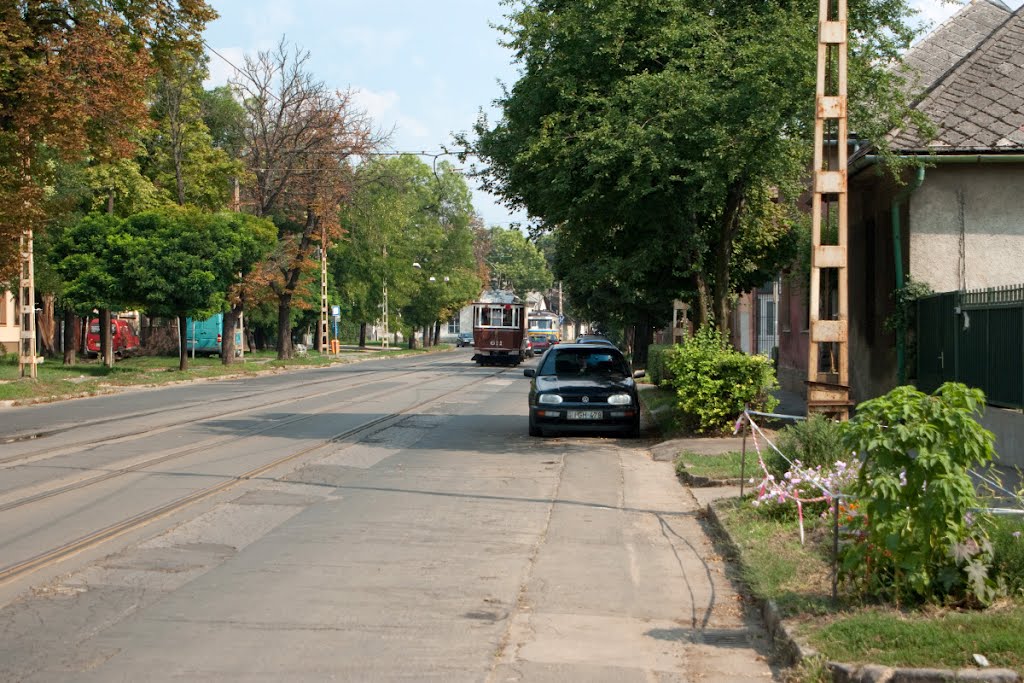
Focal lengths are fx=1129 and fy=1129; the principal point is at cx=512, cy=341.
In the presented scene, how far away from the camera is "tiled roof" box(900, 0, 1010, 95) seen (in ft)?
80.2

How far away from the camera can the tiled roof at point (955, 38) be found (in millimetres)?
24438

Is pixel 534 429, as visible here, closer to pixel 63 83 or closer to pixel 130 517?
pixel 130 517

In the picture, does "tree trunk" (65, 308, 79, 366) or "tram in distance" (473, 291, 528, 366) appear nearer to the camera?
"tree trunk" (65, 308, 79, 366)

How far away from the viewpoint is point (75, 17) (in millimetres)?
25078

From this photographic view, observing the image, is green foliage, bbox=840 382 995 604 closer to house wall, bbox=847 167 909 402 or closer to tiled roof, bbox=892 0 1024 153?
tiled roof, bbox=892 0 1024 153

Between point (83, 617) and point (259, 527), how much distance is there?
3.27m

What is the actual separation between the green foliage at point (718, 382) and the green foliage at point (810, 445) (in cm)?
614

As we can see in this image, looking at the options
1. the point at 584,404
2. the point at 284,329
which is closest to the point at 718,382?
the point at 584,404

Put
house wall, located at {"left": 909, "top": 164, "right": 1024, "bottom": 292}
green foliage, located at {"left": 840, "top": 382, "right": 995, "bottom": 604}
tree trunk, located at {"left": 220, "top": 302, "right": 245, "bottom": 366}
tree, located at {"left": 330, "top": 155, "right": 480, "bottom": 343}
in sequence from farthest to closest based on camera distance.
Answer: tree, located at {"left": 330, "top": 155, "right": 480, "bottom": 343} → tree trunk, located at {"left": 220, "top": 302, "right": 245, "bottom": 366} → house wall, located at {"left": 909, "top": 164, "right": 1024, "bottom": 292} → green foliage, located at {"left": 840, "top": 382, "right": 995, "bottom": 604}

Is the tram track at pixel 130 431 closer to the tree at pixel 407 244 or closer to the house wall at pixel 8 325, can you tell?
the tree at pixel 407 244

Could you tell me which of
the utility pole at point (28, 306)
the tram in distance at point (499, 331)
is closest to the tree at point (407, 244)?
the tram in distance at point (499, 331)

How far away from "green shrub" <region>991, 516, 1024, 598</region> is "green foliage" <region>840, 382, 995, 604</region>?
0.12m

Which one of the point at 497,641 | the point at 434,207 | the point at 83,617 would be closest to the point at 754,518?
the point at 497,641

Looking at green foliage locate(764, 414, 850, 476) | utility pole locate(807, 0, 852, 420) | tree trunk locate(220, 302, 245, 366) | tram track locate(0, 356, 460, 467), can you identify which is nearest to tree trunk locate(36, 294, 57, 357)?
tree trunk locate(220, 302, 245, 366)
